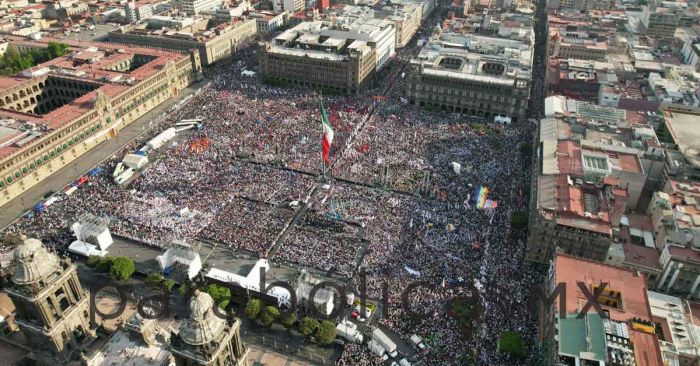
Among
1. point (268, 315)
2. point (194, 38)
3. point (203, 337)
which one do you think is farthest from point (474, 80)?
point (203, 337)

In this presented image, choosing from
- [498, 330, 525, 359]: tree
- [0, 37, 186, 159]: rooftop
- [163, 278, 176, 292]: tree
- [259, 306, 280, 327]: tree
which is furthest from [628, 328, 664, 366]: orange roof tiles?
[0, 37, 186, 159]: rooftop

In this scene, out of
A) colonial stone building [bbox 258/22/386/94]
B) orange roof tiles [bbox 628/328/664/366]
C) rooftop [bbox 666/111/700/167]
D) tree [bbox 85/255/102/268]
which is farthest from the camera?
colonial stone building [bbox 258/22/386/94]

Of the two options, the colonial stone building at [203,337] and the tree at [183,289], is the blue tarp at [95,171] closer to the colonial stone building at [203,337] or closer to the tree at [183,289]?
the tree at [183,289]

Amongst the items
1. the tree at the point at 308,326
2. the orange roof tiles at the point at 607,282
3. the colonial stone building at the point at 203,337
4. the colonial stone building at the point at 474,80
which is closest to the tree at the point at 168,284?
the tree at the point at 308,326

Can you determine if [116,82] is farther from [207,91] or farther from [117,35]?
[117,35]

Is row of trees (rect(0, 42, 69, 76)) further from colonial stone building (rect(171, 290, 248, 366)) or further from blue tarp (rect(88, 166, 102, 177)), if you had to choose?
colonial stone building (rect(171, 290, 248, 366))

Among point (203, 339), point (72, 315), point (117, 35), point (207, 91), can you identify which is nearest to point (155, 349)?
point (72, 315)

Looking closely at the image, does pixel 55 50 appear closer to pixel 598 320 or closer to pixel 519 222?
pixel 519 222
